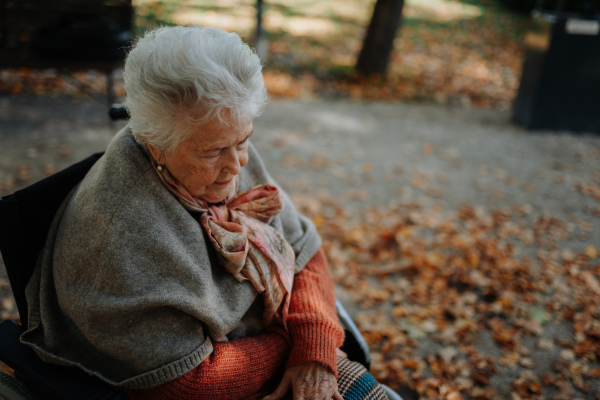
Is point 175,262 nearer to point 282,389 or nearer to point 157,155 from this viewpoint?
point 157,155

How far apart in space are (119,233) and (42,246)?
38cm

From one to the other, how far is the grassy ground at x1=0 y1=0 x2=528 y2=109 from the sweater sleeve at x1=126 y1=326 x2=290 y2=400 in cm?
460

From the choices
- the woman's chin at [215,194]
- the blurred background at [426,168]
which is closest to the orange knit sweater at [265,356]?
the woman's chin at [215,194]

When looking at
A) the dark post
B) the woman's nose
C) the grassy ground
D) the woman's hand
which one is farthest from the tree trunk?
the woman's hand

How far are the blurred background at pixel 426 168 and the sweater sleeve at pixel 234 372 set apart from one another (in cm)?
136

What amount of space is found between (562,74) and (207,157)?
639cm

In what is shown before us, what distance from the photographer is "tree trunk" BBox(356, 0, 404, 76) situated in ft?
26.2

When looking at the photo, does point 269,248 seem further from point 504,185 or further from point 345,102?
point 345,102

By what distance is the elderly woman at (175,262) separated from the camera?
4.75 ft

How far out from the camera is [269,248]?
1.76 metres

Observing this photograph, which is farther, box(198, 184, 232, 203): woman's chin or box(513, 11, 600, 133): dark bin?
box(513, 11, 600, 133): dark bin

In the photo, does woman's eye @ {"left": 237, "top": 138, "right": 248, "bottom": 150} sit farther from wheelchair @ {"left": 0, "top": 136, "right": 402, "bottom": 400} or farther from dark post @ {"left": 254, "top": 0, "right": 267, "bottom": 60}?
dark post @ {"left": 254, "top": 0, "right": 267, "bottom": 60}

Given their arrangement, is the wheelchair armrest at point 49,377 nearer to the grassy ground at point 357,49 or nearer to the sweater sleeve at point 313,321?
the sweater sleeve at point 313,321

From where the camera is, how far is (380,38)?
827cm
